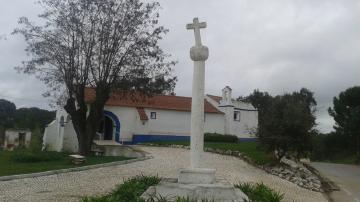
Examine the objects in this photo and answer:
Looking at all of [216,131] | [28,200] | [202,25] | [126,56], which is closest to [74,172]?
[28,200]

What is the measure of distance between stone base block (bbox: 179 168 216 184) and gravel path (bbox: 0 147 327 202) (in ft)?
11.1

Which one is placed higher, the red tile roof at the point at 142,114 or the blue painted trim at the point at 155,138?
the red tile roof at the point at 142,114

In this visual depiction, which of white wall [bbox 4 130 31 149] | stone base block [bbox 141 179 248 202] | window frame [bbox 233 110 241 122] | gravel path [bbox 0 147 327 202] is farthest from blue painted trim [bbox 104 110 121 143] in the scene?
stone base block [bbox 141 179 248 202]

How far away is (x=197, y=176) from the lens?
417 inches

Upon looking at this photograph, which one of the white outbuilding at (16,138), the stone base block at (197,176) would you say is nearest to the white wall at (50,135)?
the white outbuilding at (16,138)

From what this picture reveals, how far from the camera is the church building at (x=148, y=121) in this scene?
33.2 metres

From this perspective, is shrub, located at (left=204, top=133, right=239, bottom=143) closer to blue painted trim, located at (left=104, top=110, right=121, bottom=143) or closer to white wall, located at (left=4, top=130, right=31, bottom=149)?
blue painted trim, located at (left=104, top=110, right=121, bottom=143)

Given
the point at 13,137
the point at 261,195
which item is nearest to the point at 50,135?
the point at 13,137

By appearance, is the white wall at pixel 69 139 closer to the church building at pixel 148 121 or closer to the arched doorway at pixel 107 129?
the church building at pixel 148 121

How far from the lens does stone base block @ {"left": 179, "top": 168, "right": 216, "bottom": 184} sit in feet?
34.7

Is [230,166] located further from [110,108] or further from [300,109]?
[110,108]

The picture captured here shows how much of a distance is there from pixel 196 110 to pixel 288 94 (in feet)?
49.8

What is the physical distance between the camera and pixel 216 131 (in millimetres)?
41438

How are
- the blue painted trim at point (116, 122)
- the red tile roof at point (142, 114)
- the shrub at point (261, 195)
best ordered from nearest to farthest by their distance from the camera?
the shrub at point (261, 195) → the blue painted trim at point (116, 122) → the red tile roof at point (142, 114)
